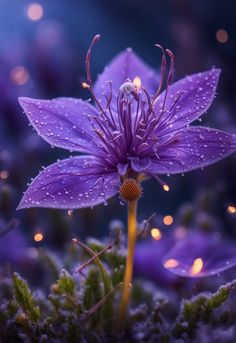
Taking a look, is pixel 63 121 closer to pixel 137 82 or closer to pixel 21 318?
pixel 137 82

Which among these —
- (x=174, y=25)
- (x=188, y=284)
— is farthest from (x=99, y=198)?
(x=174, y=25)

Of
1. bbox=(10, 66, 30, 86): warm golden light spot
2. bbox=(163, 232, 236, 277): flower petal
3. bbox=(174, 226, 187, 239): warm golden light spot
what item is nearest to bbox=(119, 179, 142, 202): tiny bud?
bbox=(163, 232, 236, 277): flower petal

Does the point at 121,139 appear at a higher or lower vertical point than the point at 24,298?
higher

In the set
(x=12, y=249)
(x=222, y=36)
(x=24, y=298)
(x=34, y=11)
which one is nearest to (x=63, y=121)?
(x=24, y=298)

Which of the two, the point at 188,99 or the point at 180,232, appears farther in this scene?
the point at 180,232

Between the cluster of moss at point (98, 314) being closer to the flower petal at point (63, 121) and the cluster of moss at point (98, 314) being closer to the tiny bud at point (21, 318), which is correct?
the tiny bud at point (21, 318)

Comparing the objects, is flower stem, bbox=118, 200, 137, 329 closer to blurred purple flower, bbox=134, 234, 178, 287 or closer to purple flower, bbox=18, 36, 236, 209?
purple flower, bbox=18, 36, 236, 209
